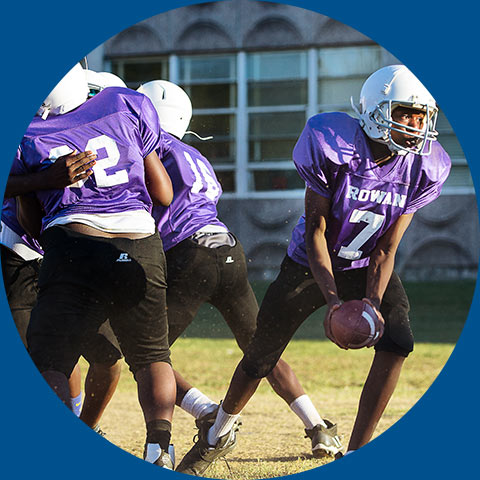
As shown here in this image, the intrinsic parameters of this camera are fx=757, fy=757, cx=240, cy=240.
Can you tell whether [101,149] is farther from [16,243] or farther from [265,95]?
[265,95]

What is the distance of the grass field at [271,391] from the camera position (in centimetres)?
347

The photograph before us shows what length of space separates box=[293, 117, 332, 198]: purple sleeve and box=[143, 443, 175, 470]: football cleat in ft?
4.07

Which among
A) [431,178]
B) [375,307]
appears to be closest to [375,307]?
[375,307]

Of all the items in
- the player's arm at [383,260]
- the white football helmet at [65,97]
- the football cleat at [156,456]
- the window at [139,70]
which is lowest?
the football cleat at [156,456]

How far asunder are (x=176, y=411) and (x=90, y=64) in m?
1.87

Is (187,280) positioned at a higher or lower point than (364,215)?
lower

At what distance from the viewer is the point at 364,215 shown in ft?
10.5

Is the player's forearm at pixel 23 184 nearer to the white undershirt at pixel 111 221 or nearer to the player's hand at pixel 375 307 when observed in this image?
the white undershirt at pixel 111 221

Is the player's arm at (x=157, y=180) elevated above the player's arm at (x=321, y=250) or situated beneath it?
elevated above

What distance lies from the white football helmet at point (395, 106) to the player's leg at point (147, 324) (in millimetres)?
1038

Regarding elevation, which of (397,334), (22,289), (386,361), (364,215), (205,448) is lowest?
Answer: (205,448)

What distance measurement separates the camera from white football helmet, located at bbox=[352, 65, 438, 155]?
3.15 metres

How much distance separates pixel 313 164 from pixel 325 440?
1.33 metres

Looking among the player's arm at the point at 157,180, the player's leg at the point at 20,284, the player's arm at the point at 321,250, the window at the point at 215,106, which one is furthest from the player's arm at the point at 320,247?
the player's leg at the point at 20,284
